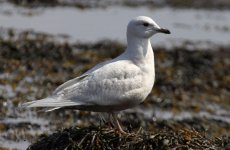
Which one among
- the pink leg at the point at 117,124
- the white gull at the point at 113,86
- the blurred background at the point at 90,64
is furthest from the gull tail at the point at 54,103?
the blurred background at the point at 90,64

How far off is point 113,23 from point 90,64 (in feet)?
23.2

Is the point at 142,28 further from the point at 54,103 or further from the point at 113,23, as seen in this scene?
the point at 113,23

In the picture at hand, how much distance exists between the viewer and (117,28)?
19047mm

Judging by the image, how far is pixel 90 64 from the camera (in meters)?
13.1

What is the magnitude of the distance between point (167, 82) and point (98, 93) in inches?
231

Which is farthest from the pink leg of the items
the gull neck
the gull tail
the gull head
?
the gull head

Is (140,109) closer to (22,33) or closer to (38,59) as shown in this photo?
(38,59)

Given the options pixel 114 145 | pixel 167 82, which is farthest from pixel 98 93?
pixel 167 82

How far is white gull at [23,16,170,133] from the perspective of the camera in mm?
6332

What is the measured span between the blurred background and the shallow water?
3cm

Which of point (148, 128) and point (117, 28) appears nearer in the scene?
point (148, 128)

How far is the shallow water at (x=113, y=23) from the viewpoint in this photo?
17.3 metres

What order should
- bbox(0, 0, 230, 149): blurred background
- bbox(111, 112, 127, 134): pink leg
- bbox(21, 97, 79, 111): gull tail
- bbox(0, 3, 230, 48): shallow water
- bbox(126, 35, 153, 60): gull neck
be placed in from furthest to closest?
bbox(0, 3, 230, 48): shallow water → bbox(0, 0, 230, 149): blurred background → bbox(126, 35, 153, 60): gull neck → bbox(111, 112, 127, 134): pink leg → bbox(21, 97, 79, 111): gull tail

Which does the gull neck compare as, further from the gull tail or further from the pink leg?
the gull tail
